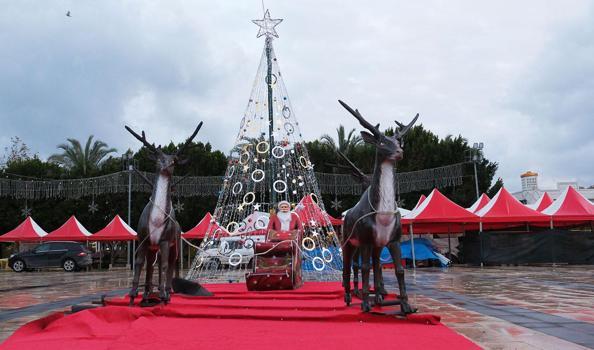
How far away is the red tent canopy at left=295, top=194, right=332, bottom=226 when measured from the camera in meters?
9.95

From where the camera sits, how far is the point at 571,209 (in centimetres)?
1767

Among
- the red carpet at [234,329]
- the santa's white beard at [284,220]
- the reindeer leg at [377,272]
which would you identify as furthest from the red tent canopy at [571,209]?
the red carpet at [234,329]

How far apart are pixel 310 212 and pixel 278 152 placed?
4.90 ft

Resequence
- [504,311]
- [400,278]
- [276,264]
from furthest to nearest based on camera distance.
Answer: [276,264]
[504,311]
[400,278]

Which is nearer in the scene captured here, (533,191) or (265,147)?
(265,147)

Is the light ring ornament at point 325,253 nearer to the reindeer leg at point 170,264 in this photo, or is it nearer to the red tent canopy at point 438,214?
the reindeer leg at point 170,264

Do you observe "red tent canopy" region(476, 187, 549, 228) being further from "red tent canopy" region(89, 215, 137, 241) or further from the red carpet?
"red tent canopy" region(89, 215, 137, 241)

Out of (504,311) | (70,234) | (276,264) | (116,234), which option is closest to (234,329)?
(504,311)

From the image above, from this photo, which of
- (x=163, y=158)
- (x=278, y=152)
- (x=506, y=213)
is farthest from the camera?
(x=506, y=213)

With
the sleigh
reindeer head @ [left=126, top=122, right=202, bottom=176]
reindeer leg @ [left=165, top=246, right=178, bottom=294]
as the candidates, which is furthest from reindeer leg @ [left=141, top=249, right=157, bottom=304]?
the sleigh

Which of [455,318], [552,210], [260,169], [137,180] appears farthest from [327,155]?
[455,318]

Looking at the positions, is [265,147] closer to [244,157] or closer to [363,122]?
[244,157]

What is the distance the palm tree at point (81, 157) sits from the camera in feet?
96.9

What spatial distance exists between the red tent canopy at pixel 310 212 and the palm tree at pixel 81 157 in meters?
23.0
